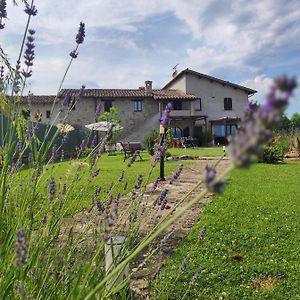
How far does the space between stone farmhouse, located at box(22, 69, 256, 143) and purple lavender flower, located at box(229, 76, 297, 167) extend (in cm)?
3592

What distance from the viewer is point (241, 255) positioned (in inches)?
153

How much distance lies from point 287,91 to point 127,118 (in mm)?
37708

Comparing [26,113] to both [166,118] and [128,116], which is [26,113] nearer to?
[166,118]

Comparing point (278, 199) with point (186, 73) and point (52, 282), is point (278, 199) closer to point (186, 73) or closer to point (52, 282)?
point (52, 282)

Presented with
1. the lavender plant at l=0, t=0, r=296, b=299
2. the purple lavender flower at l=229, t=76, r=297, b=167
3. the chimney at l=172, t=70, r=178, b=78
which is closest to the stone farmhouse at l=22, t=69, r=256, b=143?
the chimney at l=172, t=70, r=178, b=78

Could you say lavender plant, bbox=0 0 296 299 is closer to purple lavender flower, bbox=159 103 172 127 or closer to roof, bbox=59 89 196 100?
purple lavender flower, bbox=159 103 172 127

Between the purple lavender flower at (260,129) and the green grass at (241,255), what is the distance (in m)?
1.70

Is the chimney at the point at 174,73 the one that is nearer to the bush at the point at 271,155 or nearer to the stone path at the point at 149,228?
the bush at the point at 271,155

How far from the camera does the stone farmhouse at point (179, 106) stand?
123 ft

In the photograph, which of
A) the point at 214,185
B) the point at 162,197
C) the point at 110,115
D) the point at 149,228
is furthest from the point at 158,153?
the point at 110,115

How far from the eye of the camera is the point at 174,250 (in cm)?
399

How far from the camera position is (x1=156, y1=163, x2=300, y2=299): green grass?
314 centimetres

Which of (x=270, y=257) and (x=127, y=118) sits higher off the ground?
(x=127, y=118)

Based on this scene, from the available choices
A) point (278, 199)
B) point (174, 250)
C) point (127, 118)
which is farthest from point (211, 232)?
point (127, 118)
